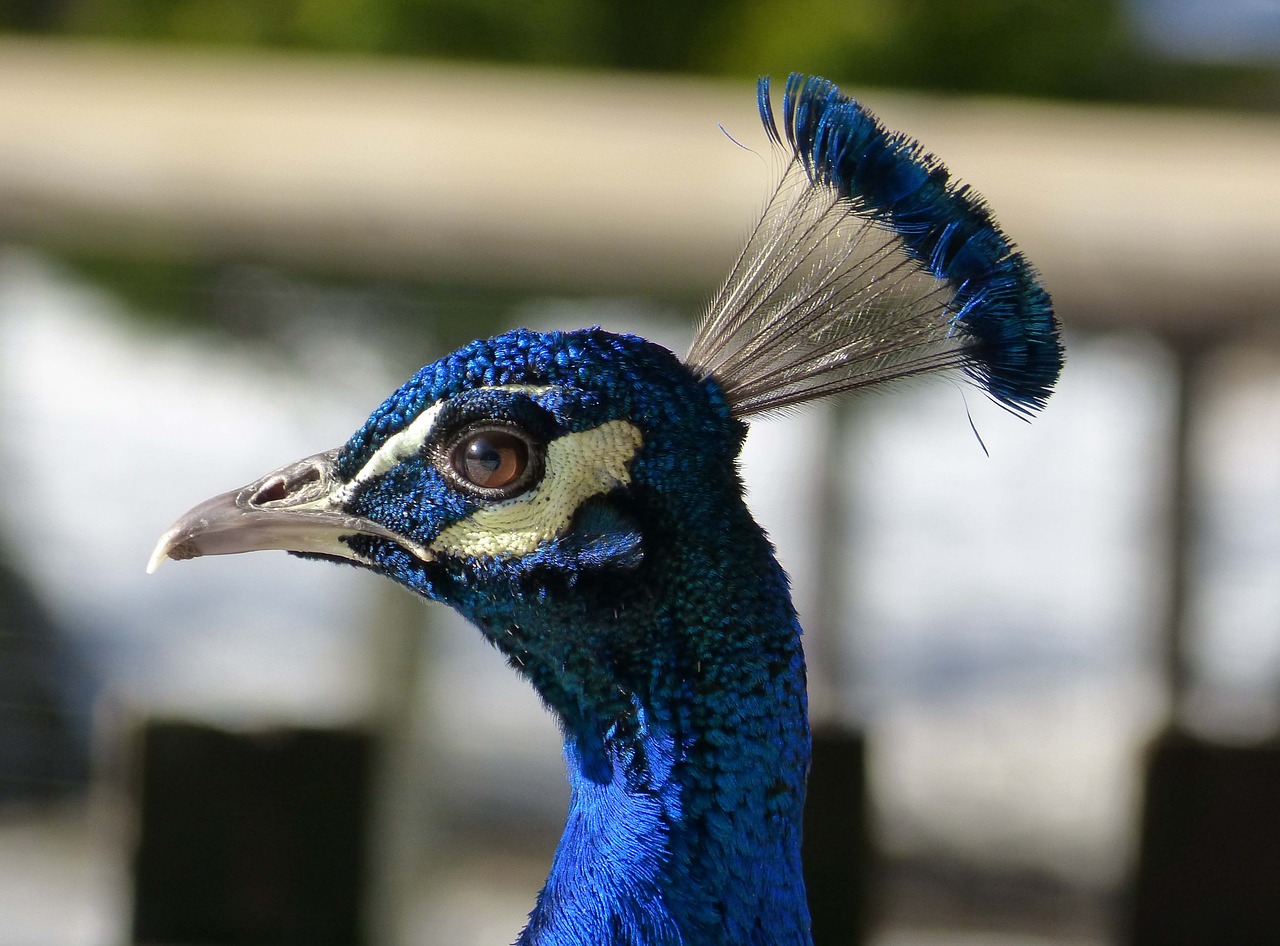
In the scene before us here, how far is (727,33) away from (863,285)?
200 centimetres

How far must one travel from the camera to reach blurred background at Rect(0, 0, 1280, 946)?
1646 mm

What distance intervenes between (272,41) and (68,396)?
0.81 meters

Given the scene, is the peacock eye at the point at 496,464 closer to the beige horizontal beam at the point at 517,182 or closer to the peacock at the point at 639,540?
the peacock at the point at 639,540

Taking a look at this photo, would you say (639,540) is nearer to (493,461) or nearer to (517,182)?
(493,461)

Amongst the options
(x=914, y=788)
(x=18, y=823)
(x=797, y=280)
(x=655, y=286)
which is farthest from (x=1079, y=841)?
(x=797, y=280)

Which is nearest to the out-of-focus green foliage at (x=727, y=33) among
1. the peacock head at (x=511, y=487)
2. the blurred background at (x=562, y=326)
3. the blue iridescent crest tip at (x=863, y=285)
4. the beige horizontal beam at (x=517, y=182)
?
the blurred background at (x=562, y=326)

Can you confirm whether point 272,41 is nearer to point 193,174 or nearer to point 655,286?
point 193,174

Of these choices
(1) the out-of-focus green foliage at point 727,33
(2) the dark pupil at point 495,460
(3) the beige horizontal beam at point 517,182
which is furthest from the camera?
(1) the out-of-focus green foliage at point 727,33

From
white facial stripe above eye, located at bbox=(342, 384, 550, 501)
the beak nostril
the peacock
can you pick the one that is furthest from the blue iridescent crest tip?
the beak nostril

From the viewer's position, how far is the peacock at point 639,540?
73 centimetres

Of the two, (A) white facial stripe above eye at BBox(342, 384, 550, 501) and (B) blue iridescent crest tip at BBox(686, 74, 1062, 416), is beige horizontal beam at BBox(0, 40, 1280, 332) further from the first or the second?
(A) white facial stripe above eye at BBox(342, 384, 550, 501)

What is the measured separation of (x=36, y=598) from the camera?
2.93 meters

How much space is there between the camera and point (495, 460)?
72 cm

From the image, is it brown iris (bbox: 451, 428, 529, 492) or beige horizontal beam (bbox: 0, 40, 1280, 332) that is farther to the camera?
beige horizontal beam (bbox: 0, 40, 1280, 332)
